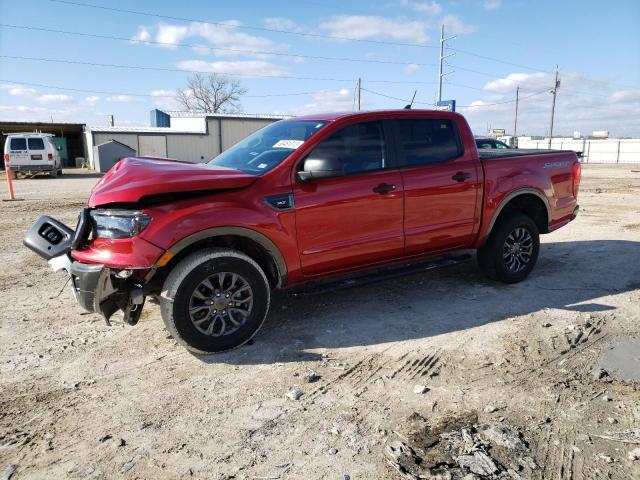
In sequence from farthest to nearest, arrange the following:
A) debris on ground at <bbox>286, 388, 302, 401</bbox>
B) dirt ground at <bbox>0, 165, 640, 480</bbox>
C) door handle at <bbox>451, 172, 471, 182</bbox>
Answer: door handle at <bbox>451, 172, 471, 182</bbox>, debris on ground at <bbox>286, 388, 302, 401</bbox>, dirt ground at <bbox>0, 165, 640, 480</bbox>

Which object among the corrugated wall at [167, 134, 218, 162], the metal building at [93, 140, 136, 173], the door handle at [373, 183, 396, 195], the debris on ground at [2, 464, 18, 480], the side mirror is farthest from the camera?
the corrugated wall at [167, 134, 218, 162]

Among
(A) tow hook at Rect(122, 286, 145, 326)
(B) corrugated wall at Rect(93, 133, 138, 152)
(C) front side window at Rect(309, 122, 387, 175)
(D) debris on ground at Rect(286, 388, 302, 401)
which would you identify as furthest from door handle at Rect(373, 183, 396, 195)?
(B) corrugated wall at Rect(93, 133, 138, 152)

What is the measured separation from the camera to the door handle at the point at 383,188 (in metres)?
4.20

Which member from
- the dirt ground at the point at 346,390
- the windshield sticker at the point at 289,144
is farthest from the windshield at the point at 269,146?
the dirt ground at the point at 346,390

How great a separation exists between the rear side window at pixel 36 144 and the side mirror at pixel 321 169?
2324cm

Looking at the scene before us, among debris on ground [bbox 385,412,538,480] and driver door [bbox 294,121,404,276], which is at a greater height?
driver door [bbox 294,121,404,276]

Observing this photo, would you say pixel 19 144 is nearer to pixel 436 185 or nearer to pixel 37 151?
pixel 37 151

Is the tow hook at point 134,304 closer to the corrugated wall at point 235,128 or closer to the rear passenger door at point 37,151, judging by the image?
the rear passenger door at point 37,151

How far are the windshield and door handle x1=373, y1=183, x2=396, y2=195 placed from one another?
0.74 m

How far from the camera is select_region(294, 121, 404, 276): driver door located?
3922 millimetres

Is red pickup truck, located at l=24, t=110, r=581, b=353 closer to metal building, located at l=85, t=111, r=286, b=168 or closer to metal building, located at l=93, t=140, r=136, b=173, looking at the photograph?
metal building, located at l=93, t=140, r=136, b=173

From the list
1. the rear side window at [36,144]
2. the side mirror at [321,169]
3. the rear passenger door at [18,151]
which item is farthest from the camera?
the rear side window at [36,144]

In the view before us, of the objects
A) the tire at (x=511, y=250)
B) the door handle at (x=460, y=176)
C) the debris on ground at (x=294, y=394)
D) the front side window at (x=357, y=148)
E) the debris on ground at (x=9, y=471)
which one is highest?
the front side window at (x=357, y=148)

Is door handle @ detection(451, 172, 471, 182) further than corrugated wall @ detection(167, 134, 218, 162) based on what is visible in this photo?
No
